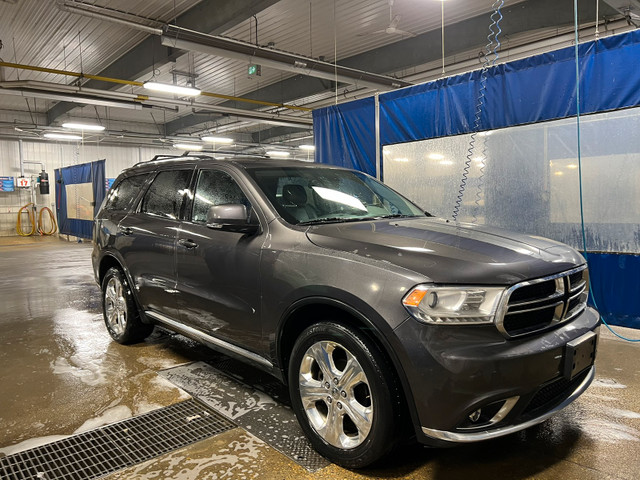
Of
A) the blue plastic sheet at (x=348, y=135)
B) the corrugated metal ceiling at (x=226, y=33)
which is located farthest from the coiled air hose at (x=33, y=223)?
the blue plastic sheet at (x=348, y=135)

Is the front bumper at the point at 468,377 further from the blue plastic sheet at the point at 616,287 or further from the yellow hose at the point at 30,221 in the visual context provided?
the yellow hose at the point at 30,221

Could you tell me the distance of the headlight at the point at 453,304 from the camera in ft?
6.34

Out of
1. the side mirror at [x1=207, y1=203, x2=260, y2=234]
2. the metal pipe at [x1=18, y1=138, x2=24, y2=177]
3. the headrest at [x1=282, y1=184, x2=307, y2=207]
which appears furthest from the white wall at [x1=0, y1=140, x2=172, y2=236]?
the side mirror at [x1=207, y1=203, x2=260, y2=234]

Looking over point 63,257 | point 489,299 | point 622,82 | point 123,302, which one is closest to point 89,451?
point 123,302

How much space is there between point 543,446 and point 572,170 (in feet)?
9.81

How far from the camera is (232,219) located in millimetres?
2682

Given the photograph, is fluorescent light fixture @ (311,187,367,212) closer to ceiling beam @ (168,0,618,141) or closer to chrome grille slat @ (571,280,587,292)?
chrome grille slat @ (571,280,587,292)

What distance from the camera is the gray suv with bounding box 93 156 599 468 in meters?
1.93

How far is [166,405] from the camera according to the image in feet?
10.2

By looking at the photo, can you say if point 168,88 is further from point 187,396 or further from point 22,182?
point 22,182

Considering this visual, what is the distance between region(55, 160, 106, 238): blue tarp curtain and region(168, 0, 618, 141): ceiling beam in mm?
7238

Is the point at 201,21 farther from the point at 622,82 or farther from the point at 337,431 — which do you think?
the point at 337,431

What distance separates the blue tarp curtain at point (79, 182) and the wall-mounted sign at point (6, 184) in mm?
3726

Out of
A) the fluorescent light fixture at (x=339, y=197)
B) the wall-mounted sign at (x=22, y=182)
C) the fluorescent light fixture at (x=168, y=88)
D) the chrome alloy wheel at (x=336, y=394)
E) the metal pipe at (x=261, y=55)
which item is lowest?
the chrome alloy wheel at (x=336, y=394)
